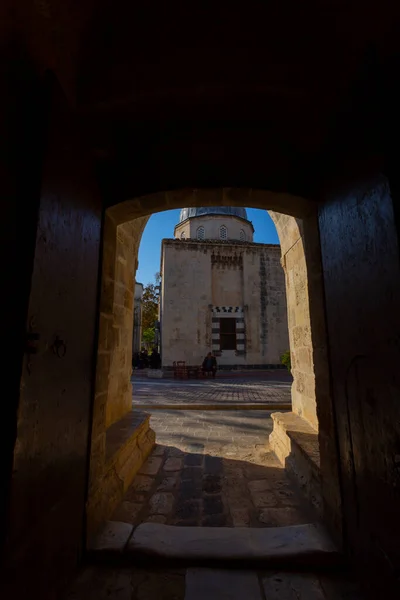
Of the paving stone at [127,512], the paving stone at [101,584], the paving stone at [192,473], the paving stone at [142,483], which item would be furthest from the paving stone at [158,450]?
the paving stone at [101,584]

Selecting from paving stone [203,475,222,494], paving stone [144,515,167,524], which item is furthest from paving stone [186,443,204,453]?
paving stone [144,515,167,524]

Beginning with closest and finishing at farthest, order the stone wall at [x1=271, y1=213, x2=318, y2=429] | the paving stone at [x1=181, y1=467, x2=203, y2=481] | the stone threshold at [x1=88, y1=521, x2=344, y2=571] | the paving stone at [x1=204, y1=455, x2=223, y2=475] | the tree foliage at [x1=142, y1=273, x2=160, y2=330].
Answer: the stone threshold at [x1=88, y1=521, x2=344, y2=571]
the paving stone at [x1=181, y1=467, x2=203, y2=481]
the paving stone at [x1=204, y1=455, x2=223, y2=475]
the stone wall at [x1=271, y1=213, x2=318, y2=429]
the tree foliage at [x1=142, y1=273, x2=160, y2=330]

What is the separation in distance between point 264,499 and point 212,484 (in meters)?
0.50

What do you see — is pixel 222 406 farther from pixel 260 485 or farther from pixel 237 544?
pixel 237 544

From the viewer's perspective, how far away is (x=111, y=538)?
1666 millimetres

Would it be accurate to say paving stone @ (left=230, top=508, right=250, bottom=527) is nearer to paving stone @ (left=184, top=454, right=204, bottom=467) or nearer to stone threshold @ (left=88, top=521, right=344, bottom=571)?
stone threshold @ (left=88, top=521, right=344, bottom=571)

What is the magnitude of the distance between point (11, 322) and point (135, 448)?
224 centimetres

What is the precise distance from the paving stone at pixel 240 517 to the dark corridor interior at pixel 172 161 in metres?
→ 0.54

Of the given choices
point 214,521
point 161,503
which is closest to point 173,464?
point 161,503

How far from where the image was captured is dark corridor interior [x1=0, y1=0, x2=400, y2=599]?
1.11 metres

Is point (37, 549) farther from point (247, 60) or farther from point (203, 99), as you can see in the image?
point (247, 60)

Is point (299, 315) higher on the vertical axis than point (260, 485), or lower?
higher

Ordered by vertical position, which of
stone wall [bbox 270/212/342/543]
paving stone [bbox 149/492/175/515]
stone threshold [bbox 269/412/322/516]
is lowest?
paving stone [bbox 149/492/175/515]

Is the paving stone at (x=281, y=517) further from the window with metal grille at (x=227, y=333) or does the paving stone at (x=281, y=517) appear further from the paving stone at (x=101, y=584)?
the window with metal grille at (x=227, y=333)
